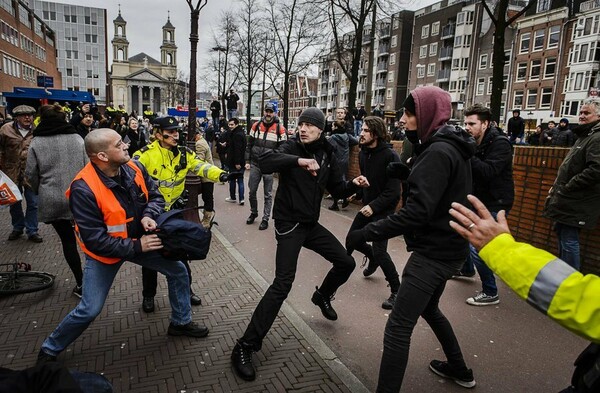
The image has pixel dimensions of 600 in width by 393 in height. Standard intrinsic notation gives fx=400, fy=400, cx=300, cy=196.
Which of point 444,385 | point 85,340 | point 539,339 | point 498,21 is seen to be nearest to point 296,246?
point 444,385

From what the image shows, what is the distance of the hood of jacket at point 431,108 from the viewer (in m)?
2.80

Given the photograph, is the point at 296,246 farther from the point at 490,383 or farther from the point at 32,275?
the point at 32,275

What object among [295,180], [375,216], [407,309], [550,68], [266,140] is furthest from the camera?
[550,68]

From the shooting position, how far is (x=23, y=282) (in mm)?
4957

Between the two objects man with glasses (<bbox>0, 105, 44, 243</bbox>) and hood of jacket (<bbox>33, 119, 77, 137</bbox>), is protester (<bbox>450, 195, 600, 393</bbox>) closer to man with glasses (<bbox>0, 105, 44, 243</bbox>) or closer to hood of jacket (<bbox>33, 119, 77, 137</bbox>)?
hood of jacket (<bbox>33, 119, 77, 137</bbox>)

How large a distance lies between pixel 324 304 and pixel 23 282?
147 inches

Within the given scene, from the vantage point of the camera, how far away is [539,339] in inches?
162

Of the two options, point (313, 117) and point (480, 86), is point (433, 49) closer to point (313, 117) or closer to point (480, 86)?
point (480, 86)

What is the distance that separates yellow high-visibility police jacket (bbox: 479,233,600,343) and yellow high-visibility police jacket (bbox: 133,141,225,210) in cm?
325

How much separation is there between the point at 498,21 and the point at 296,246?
31.9 feet

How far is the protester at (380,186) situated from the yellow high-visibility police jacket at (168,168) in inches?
75.1

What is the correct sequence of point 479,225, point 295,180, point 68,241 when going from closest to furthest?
point 479,225 < point 295,180 < point 68,241

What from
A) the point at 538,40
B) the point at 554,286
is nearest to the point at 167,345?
the point at 554,286

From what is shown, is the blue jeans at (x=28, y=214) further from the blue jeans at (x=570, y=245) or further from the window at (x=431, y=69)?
the window at (x=431, y=69)
